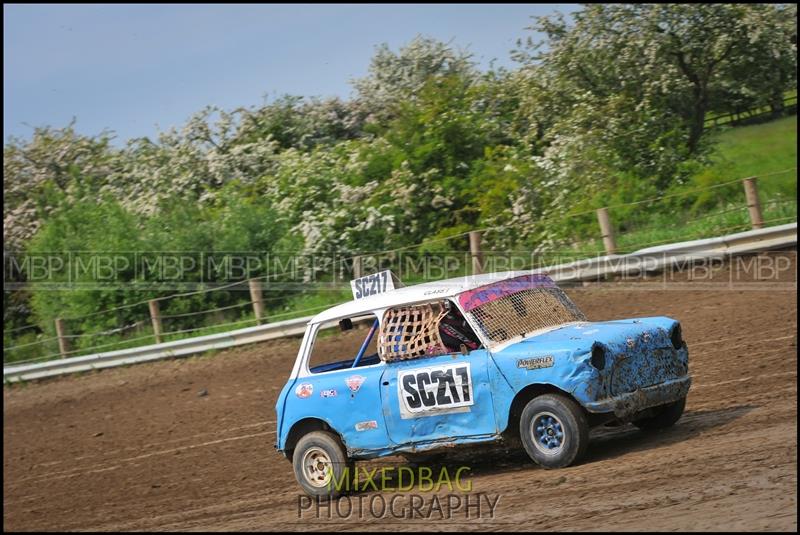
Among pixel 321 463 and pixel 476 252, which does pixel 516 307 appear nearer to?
pixel 321 463

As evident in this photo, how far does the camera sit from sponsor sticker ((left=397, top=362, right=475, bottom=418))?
7.89 metres

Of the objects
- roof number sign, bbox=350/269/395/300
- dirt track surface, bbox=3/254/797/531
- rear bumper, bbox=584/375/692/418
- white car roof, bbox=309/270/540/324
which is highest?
roof number sign, bbox=350/269/395/300

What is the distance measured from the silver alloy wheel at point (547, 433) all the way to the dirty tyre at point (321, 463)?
1882 millimetres

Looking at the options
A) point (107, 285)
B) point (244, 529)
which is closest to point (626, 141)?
point (107, 285)

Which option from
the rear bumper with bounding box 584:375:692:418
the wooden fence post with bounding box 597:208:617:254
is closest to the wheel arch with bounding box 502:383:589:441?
the rear bumper with bounding box 584:375:692:418

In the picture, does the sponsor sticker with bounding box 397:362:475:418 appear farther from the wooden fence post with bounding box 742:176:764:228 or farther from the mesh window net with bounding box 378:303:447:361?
the wooden fence post with bounding box 742:176:764:228

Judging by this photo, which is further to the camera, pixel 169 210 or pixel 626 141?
pixel 169 210

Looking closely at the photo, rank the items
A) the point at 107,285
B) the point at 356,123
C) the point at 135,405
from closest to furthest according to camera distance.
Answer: the point at 135,405 → the point at 107,285 → the point at 356,123

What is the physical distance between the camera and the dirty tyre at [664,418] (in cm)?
835

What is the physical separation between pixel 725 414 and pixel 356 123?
23.4 m

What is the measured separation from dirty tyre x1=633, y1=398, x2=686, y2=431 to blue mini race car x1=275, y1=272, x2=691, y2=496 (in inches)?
0.4

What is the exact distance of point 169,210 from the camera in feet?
86.2

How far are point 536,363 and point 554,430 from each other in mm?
553

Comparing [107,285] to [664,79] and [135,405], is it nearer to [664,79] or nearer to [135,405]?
[135,405]
